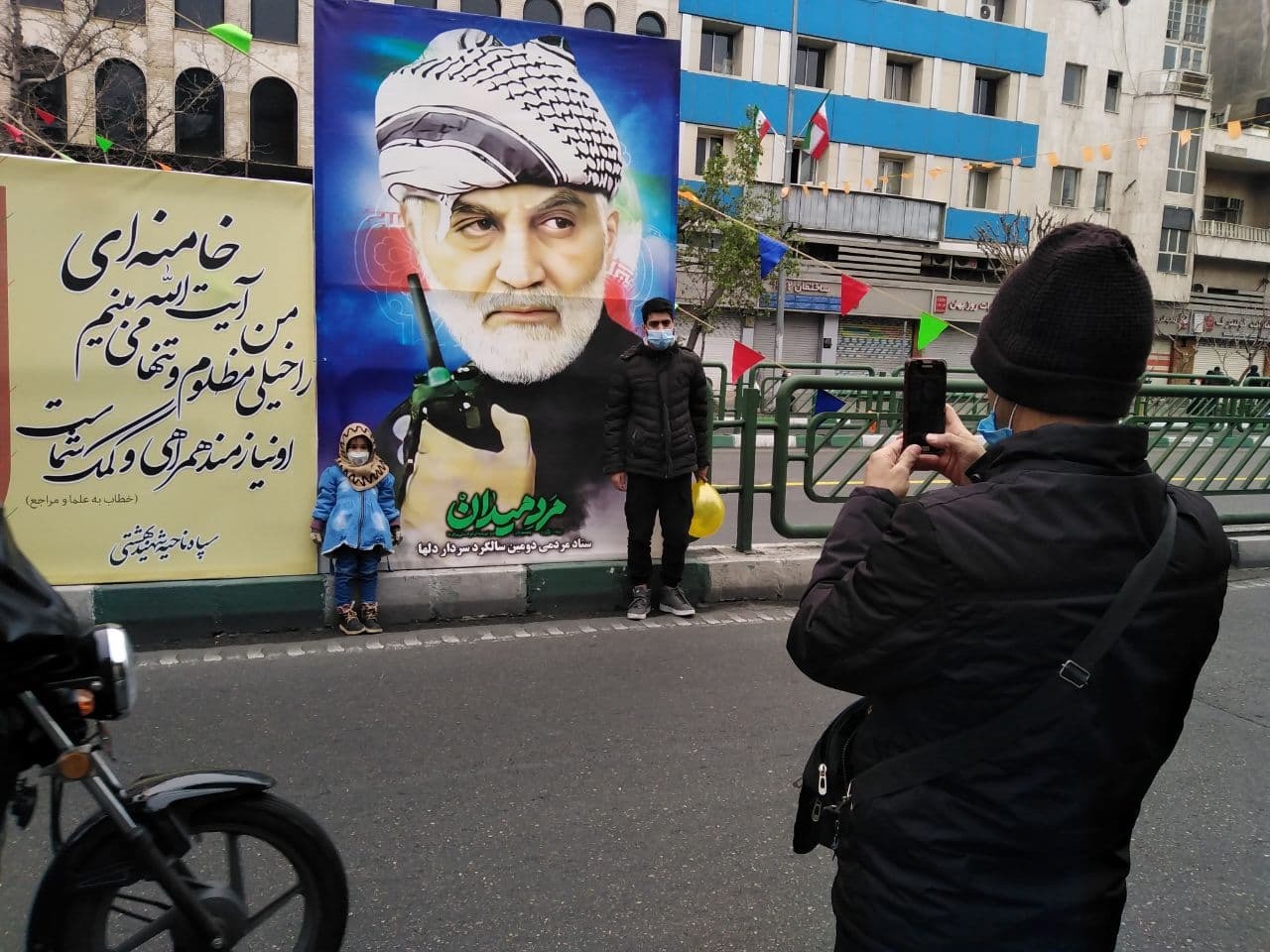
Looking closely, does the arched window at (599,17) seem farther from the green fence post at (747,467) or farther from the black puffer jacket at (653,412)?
the black puffer jacket at (653,412)

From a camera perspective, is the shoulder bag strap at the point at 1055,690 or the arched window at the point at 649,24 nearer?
the shoulder bag strap at the point at 1055,690

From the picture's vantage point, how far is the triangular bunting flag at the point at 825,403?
7.56m

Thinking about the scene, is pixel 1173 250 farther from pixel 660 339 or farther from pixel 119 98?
pixel 660 339

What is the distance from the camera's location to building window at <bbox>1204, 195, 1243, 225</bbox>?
39.9 metres

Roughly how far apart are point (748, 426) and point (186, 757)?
4.26 metres

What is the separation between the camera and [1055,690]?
1475 mm

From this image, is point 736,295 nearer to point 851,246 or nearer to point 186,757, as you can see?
point 851,246

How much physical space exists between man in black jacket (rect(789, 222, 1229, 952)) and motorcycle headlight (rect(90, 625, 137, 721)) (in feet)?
4.98

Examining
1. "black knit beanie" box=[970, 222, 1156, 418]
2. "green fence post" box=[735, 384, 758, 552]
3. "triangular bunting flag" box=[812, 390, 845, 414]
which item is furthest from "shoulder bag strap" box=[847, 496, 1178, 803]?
"triangular bunting flag" box=[812, 390, 845, 414]

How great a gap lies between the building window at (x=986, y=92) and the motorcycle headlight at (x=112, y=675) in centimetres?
3734

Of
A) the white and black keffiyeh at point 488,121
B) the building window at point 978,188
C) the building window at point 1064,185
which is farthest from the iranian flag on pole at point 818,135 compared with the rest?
the building window at point 1064,185

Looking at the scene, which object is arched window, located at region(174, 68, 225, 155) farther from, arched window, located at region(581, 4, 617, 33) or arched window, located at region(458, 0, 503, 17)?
arched window, located at region(581, 4, 617, 33)

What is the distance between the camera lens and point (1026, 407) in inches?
63.1

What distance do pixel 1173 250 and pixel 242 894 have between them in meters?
41.7
